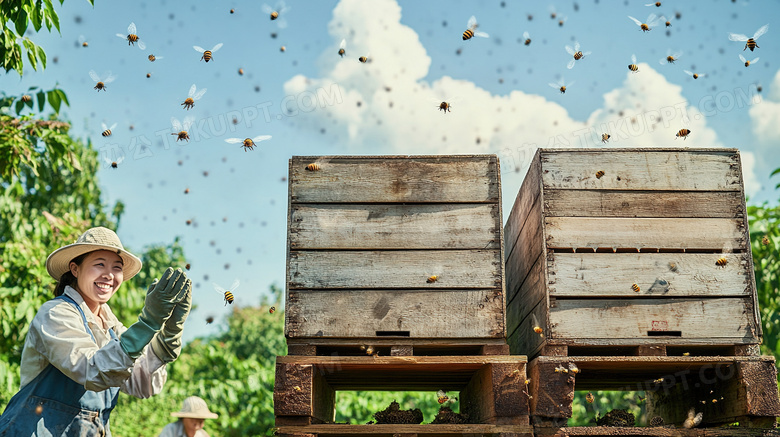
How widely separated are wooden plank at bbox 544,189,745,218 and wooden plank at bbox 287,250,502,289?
1.82 ft

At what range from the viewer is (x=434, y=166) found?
448 centimetres

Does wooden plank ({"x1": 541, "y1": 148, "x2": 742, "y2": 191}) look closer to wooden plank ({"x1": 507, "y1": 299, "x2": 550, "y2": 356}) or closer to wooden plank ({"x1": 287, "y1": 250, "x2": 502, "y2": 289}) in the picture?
wooden plank ({"x1": 287, "y1": 250, "x2": 502, "y2": 289})

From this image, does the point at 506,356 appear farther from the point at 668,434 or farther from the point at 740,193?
the point at 740,193

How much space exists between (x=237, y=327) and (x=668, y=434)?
3129 centimetres

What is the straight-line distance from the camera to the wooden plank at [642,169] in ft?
14.4

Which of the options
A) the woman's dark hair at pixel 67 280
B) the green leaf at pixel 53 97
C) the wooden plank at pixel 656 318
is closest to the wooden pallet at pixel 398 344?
the wooden plank at pixel 656 318

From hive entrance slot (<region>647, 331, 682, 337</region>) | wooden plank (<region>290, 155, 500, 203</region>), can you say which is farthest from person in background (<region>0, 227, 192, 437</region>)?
hive entrance slot (<region>647, 331, 682, 337</region>)

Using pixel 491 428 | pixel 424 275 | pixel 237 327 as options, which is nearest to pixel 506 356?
pixel 491 428

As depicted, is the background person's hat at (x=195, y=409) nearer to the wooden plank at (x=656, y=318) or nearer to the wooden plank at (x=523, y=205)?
the wooden plank at (x=523, y=205)

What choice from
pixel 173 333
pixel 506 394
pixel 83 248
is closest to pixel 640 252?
pixel 506 394

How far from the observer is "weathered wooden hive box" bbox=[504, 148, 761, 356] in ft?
13.6

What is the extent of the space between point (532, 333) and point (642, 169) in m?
1.33

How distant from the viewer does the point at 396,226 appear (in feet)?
14.3

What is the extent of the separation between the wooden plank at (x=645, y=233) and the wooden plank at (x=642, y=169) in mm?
233
